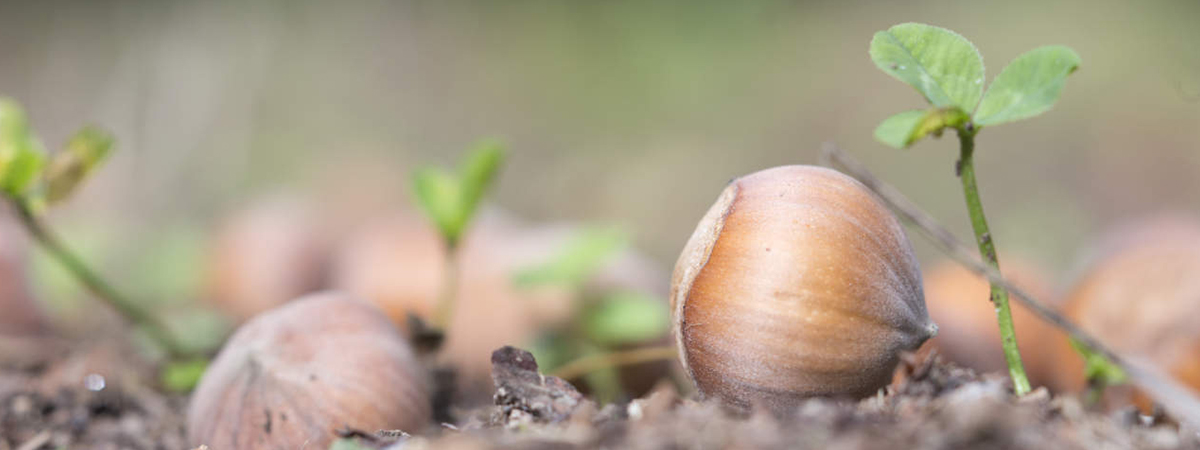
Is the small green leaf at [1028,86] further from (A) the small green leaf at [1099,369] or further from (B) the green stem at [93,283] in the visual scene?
(B) the green stem at [93,283]

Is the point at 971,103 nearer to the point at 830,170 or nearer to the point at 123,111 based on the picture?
the point at 830,170

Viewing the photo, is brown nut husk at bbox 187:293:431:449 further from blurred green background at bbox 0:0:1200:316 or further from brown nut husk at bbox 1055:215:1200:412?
blurred green background at bbox 0:0:1200:316

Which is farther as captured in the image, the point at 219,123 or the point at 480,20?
the point at 480,20

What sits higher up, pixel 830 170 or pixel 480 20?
pixel 480 20

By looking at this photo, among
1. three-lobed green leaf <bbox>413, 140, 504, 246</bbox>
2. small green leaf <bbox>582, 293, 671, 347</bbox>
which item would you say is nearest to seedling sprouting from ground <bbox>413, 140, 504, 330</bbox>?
three-lobed green leaf <bbox>413, 140, 504, 246</bbox>

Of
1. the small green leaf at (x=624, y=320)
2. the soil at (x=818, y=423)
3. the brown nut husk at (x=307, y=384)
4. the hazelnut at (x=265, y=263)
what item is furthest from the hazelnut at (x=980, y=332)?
the hazelnut at (x=265, y=263)

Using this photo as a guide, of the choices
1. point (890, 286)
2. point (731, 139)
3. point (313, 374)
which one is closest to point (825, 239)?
point (890, 286)
